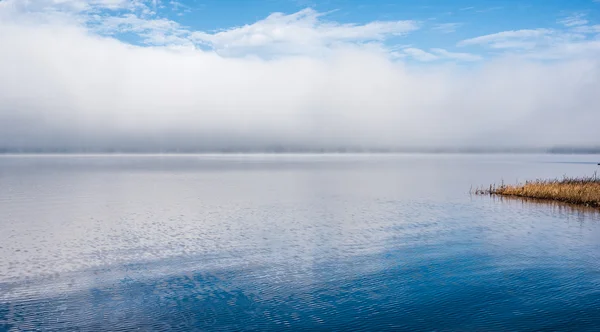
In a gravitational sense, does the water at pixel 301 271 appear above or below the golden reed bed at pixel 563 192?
below

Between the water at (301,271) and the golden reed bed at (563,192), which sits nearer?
the water at (301,271)

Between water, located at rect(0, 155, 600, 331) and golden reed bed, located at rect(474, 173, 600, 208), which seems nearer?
water, located at rect(0, 155, 600, 331)

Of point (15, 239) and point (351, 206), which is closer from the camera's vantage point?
point (15, 239)

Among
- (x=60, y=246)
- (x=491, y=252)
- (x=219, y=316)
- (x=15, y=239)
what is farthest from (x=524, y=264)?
(x=15, y=239)

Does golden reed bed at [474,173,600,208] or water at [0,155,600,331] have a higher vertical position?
golden reed bed at [474,173,600,208]

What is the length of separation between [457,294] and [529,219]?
2329 cm

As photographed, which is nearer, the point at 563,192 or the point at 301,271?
the point at 301,271

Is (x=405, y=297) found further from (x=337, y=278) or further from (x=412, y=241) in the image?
(x=412, y=241)

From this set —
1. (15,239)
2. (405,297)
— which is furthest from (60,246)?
(405,297)

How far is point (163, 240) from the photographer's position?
96.1 ft

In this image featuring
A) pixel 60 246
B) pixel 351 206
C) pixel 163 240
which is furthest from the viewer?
pixel 351 206

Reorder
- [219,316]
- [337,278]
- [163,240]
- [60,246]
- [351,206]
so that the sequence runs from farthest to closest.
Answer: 1. [351,206]
2. [163,240]
3. [60,246]
4. [337,278]
5. [219,316]

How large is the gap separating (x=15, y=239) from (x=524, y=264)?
29.1 m

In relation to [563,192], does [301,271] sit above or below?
below
